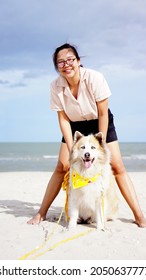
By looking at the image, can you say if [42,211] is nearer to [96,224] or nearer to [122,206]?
[96,224]

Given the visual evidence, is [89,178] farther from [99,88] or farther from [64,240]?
[99,88]

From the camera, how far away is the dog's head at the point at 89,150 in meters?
3.60

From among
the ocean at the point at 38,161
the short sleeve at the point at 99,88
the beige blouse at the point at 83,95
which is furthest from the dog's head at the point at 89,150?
the ocean at the point at 38,161

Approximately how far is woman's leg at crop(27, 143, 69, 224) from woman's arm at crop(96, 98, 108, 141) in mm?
573

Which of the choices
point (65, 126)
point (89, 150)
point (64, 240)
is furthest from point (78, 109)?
point (64, 240)

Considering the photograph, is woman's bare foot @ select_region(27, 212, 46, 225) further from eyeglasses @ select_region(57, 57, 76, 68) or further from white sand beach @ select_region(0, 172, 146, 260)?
eyeglasses @ select_region(57, 57, 76, 68)

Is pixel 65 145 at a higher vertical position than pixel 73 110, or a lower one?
lower

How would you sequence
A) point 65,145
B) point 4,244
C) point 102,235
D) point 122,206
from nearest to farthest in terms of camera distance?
point 4,244 → point 102,235 → point 65,145 → point 122,206

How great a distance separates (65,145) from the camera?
4.09m

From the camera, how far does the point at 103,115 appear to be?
374cm

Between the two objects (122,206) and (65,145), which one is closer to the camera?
(65,145)

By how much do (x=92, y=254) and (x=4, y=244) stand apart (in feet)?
2.89
